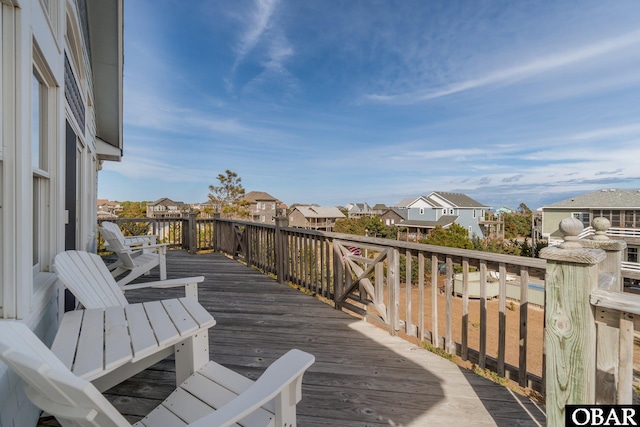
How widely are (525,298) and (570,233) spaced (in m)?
1.14

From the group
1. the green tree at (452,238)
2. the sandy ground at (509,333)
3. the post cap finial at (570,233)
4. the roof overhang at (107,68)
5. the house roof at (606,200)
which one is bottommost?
the sandy ground at (509,333)

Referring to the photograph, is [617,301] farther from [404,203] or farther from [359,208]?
[359,208]

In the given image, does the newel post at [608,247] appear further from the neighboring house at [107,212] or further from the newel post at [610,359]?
the neighboring house at [107,212]

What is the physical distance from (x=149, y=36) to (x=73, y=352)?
368 inches

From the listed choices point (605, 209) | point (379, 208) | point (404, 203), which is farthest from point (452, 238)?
point (379, 208)

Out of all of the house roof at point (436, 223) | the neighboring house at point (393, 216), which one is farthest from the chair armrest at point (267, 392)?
the neighboring house at point (393, 216)

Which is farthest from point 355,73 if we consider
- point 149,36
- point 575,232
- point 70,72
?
point 575,232

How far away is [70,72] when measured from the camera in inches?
116

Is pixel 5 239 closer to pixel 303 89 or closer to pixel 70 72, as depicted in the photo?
pixel 70 72

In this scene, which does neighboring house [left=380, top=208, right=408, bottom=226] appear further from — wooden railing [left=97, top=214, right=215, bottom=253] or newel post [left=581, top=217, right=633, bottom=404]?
newel post [left=581, top=217, right=633, bottom=404]

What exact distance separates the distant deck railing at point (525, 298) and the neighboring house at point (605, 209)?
16.7 meters

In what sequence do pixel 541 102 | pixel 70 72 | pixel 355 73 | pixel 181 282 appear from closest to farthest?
pixel 181 282
pixel 70 72
pixel 355 73
pixel 541 102

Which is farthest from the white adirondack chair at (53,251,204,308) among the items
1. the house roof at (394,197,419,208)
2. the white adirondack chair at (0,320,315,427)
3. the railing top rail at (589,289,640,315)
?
the house roof at (394,197,419,208)

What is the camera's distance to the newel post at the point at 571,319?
3.77 feet
